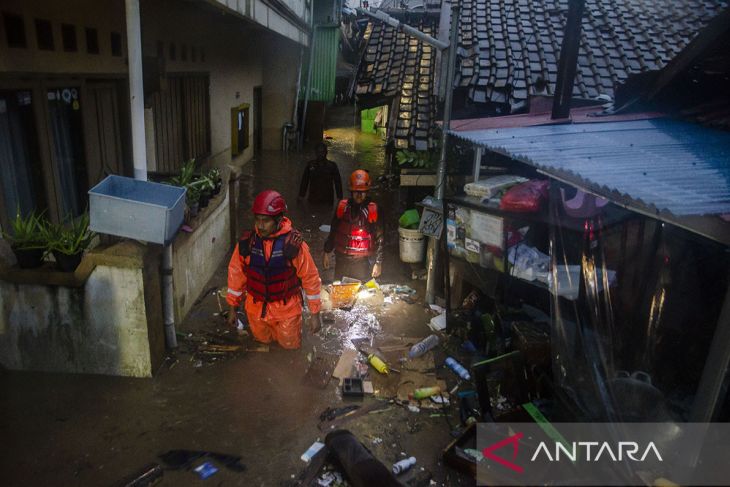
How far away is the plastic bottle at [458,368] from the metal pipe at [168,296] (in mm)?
3015

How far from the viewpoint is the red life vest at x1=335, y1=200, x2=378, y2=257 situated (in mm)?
6559

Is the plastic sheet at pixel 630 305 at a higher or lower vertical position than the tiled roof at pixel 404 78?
lower

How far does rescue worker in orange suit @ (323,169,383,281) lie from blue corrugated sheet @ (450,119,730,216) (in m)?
1.51

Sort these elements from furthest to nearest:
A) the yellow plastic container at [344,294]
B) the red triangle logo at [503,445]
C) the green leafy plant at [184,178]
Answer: the yellow plastic container at [344,294]
the green leafy plant at [184,178]
the red triangle logo at [503,445]

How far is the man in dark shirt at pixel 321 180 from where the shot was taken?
9.38 meters

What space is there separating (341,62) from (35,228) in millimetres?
22163

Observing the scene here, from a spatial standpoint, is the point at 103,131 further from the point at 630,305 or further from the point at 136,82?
the point at 630,305

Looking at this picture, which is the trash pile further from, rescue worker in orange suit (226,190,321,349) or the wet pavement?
rescue worker in orange suit (226,190,321,349)

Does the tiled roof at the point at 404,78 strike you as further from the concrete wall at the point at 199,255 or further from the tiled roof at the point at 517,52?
the concrete wall at the point at 199,255

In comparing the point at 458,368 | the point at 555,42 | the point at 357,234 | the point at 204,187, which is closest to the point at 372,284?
the point at 357,234

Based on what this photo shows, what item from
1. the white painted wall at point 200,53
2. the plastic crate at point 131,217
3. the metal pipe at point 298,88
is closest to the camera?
the plastic crate at point 131,217

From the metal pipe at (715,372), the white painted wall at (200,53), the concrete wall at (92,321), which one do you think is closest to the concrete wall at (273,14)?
the white painted wall at (200,53)

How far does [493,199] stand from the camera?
545cm

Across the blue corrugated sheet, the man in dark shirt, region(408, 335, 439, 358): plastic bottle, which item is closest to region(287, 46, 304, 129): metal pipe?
the man in dark shirt
